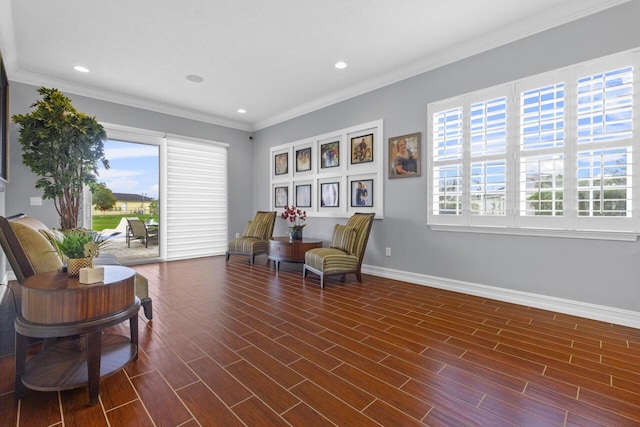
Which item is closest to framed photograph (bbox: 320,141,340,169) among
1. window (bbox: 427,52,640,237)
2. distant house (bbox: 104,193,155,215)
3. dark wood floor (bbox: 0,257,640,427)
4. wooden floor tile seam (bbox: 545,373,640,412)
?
window (bbox: 427,52,640,237)

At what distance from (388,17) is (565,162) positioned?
7.70 feet

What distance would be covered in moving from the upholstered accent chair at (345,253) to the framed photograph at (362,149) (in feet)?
3.33

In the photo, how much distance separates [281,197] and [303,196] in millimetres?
735

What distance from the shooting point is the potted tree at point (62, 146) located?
129 inches

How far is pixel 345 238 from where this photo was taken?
14.3 feet

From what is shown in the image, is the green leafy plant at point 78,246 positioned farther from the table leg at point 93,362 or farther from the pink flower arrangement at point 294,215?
the pink flower arrangement at point 294,215

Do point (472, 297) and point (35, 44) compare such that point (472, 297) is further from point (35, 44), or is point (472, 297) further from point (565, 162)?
point (35, 44)

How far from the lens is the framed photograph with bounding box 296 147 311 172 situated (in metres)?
5.85

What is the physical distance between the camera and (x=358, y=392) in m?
1.71

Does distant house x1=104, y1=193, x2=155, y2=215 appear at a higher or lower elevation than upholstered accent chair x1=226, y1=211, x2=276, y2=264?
higher

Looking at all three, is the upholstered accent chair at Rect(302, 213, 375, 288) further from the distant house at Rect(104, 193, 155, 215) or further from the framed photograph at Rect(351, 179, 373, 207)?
the distant house at Rect(104, 193, 155, 215)

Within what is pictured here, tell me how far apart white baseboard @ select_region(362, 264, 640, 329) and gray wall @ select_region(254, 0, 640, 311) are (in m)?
0.06

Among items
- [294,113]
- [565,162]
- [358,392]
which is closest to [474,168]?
[565,162]

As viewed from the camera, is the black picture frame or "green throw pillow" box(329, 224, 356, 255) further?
"green throw pillow" box(329, 224, 356, 255)
